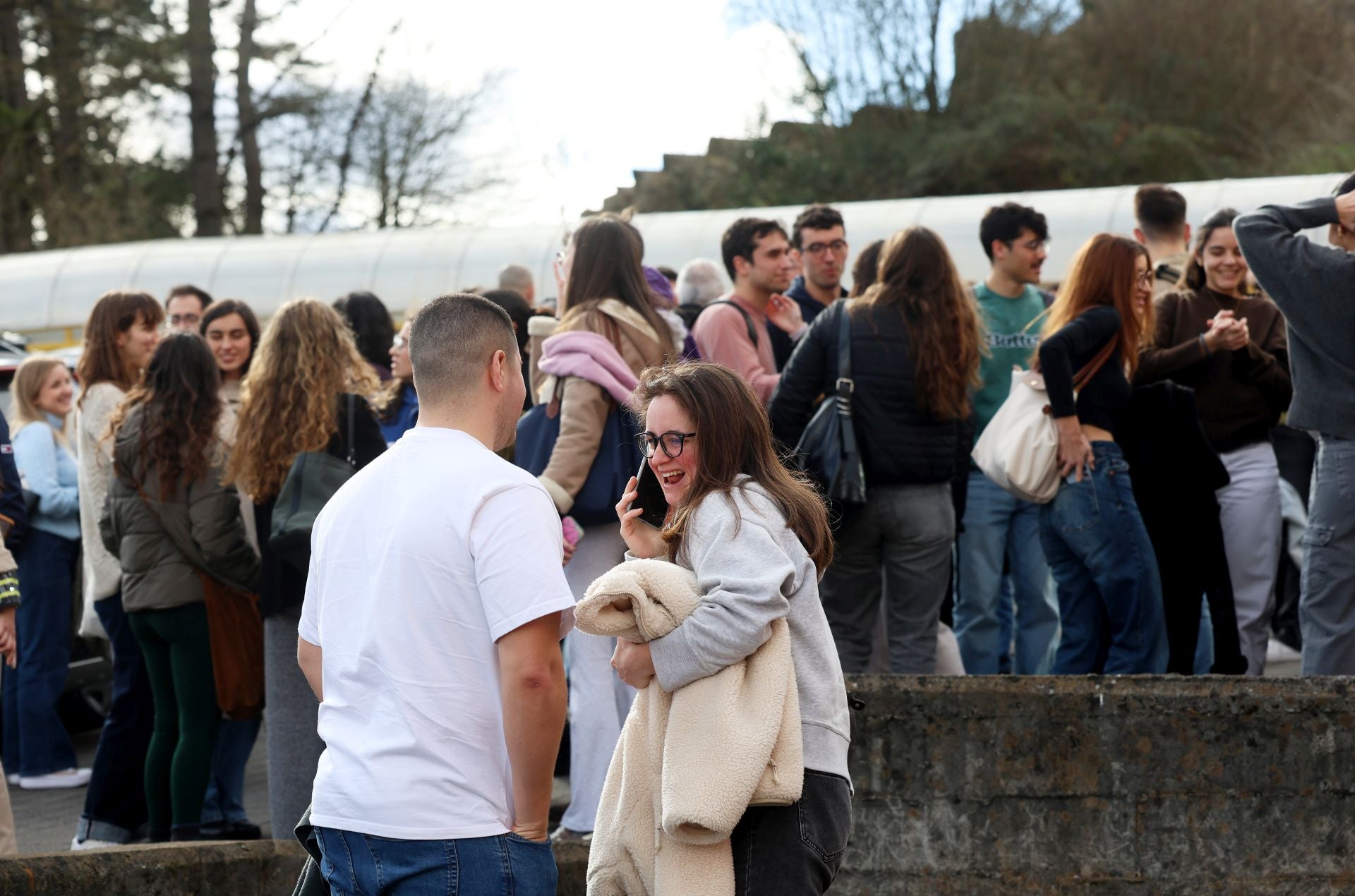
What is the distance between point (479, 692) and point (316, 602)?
0.49 meters

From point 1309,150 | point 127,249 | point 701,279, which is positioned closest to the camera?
point 701,279

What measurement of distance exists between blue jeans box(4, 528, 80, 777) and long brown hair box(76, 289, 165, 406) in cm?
117

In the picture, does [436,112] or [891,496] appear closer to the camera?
[891,496]

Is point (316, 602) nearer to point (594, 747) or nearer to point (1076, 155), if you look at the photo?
point (594, 747)

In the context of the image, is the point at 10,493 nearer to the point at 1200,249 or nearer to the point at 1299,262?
the point at 1299,262

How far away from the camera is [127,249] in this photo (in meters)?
19.1

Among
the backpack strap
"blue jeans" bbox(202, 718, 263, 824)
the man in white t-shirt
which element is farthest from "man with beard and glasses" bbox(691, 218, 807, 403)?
the man in white t-shirt

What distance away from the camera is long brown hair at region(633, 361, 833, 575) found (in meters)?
3.24

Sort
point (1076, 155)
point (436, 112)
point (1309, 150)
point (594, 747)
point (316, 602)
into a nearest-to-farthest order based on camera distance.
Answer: point (316, 602)
point (594, 747)
point (1309, 150)
point (1076, 155)
point (436, 112)

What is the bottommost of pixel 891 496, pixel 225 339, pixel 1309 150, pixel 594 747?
pixel 594 747

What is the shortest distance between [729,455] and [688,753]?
0.62m

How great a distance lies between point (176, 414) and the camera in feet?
18.7

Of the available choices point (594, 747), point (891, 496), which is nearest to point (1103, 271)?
point (891, 496)

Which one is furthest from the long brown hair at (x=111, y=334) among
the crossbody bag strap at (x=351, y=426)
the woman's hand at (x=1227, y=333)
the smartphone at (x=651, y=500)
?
the woman's hand at (x=1227, y=333)
